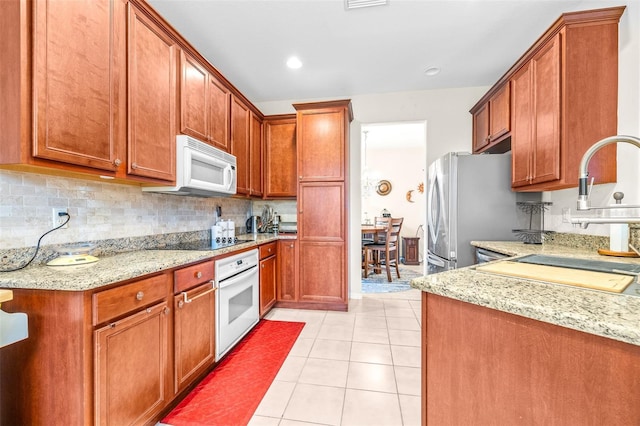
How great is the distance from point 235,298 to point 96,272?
3.80 feet

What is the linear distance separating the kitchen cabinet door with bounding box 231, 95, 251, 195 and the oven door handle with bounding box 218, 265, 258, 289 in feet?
2.92

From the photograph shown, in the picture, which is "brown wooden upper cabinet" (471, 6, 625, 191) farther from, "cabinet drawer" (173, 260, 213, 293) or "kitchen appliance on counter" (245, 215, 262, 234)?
"kitchen appliance on counter" (245, 215, 262, 234)

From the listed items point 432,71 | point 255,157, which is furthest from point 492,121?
point 255,157

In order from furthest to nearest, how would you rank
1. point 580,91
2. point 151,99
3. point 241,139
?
point 241,139
point 580,91
point 151,99

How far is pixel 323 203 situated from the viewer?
10.4ft

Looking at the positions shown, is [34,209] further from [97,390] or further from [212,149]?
[212,149]

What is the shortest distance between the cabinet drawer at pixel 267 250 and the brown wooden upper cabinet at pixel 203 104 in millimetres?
1087

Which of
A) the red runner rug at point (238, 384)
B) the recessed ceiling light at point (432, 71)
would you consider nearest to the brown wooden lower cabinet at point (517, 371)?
the red runner rug at point (238, 384)

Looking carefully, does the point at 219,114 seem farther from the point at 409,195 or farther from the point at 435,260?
the point at 409,195

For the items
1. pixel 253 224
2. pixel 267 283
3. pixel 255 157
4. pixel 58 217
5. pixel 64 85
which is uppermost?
pixel 255 157

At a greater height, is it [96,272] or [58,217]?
[58,217]

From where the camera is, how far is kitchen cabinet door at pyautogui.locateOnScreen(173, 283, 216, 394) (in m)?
1.59

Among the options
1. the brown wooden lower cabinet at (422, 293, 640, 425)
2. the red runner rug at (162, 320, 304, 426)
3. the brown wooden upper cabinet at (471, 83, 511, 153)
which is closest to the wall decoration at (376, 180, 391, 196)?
the brown wooden upper cabinet at (471, 83, 511, 153)

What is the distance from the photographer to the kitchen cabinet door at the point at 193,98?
2.05 m
